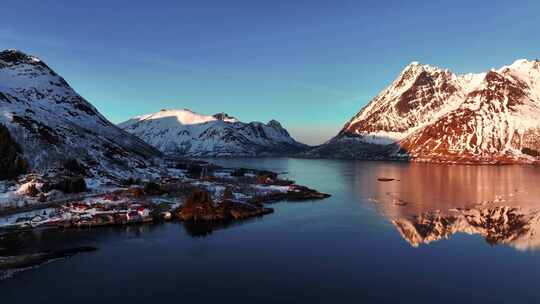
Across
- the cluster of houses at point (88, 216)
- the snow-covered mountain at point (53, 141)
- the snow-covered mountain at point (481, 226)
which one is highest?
the snow-covered mountain at point (53, 141)

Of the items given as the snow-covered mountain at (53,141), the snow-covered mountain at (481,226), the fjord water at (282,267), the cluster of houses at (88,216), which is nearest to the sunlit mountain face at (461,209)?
the snow-covered mountain at (481,226)

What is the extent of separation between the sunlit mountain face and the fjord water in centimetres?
273

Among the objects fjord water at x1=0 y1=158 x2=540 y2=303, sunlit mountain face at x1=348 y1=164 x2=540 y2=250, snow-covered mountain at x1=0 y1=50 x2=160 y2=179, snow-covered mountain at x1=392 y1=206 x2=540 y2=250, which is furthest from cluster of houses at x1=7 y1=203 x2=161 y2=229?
sunlit mountain face at x1=348 y1=164 x2=540 y2=250

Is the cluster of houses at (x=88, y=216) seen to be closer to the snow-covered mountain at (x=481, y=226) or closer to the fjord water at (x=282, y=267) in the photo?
the fjord water at (x=282, y=267)

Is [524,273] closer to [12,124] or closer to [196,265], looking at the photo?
[196,265]

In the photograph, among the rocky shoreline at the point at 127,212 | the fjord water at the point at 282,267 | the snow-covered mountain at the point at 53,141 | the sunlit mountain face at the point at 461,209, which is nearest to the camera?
the fjord water at the point at 282,267

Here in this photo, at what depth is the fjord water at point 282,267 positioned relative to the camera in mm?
42500

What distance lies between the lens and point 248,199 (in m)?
101

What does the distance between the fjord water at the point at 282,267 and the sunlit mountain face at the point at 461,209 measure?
2.73 metres

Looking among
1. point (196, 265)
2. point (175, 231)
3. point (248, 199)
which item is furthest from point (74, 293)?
point (248, 199)

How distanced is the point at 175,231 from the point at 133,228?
24.2ft

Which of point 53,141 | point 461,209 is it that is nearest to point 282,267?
point 461,209

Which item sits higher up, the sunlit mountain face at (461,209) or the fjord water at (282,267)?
the sunlit mountain face at (461,209)

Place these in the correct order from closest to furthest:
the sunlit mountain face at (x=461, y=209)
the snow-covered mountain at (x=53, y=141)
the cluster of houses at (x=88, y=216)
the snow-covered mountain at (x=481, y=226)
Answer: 1. the snow-covered mountain at (x=481, y=226)
2. the sunlit mountain face at (x=461, y=209)
3. the cluster of houses at (x=88, y=216)
4. the snow-covered mountain at (x=53, y=141)
